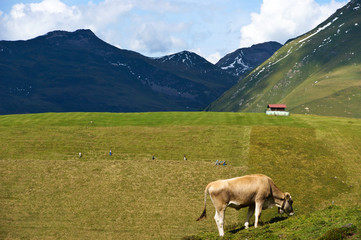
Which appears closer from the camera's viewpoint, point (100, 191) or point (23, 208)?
point (23, 208)

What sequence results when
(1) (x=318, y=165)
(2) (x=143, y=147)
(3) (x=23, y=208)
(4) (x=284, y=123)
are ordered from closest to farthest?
(3) (x=23, y=208) < (1) (x=318, y=165) < (2) (x=143, y=147) < (4) (x=284, y=123)

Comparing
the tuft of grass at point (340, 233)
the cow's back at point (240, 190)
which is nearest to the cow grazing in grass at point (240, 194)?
the cow's back at point (240, 190)

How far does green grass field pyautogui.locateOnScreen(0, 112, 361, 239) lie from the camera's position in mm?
45938

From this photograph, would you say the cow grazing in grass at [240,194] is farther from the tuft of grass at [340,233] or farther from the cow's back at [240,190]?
the tuft of grass at [340,233]

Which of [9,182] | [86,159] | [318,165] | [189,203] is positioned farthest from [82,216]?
[318,165]

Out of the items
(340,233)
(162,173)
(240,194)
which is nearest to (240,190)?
(240,194)

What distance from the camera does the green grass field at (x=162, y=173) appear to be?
1809 inches

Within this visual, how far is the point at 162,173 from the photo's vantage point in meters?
66.2

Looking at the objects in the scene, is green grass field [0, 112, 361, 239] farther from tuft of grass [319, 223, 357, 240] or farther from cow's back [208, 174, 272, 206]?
cow's back [208, 174, 272, 206]

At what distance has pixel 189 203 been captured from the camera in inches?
2125

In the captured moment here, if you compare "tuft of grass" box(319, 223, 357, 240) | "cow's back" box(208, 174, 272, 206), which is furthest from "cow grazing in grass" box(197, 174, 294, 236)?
"tuft of grass" box(319, 223, 357, 240)

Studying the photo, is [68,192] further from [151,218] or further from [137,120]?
[137,120]

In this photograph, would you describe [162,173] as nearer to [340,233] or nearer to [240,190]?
[240,190]

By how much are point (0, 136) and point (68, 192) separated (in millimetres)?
41492
